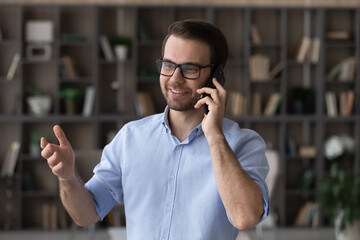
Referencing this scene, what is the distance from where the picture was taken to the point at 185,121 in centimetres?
186

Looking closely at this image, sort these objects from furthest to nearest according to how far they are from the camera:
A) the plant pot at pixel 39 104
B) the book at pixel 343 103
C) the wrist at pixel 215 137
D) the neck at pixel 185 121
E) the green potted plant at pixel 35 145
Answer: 1. the book at pixel 343 103
2. the green potted plant at pixel 35 145
3. the plant pot at pixel 39 104
4. the neck at pixel 185 121
5. the wrist at pixel 215 137

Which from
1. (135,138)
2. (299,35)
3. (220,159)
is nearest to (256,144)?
(220,159)

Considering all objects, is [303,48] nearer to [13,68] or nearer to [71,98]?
[71,98]

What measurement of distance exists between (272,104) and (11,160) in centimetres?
297

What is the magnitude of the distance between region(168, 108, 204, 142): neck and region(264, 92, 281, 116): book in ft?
15.8

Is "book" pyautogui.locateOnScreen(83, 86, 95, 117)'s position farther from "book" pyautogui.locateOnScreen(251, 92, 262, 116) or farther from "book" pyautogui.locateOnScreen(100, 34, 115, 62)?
"book" pyautogui.locateOnScreen(251, 92, 262, 116)

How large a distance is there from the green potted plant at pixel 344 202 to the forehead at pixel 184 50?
3870 mm

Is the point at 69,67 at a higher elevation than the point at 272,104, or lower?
higher

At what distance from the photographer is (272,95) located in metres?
6.60

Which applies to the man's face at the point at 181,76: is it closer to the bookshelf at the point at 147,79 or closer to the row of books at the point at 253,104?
the bookshelf at the point at 147,79

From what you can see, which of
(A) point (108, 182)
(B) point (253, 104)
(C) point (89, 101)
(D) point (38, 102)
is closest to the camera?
(A) point (108, 182)

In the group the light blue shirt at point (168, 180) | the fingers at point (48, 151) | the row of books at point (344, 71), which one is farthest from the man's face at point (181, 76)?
the row of books at point (344, 71)

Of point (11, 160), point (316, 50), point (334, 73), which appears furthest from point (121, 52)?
point (334, 73)

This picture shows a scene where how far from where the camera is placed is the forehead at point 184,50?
1732 mm
